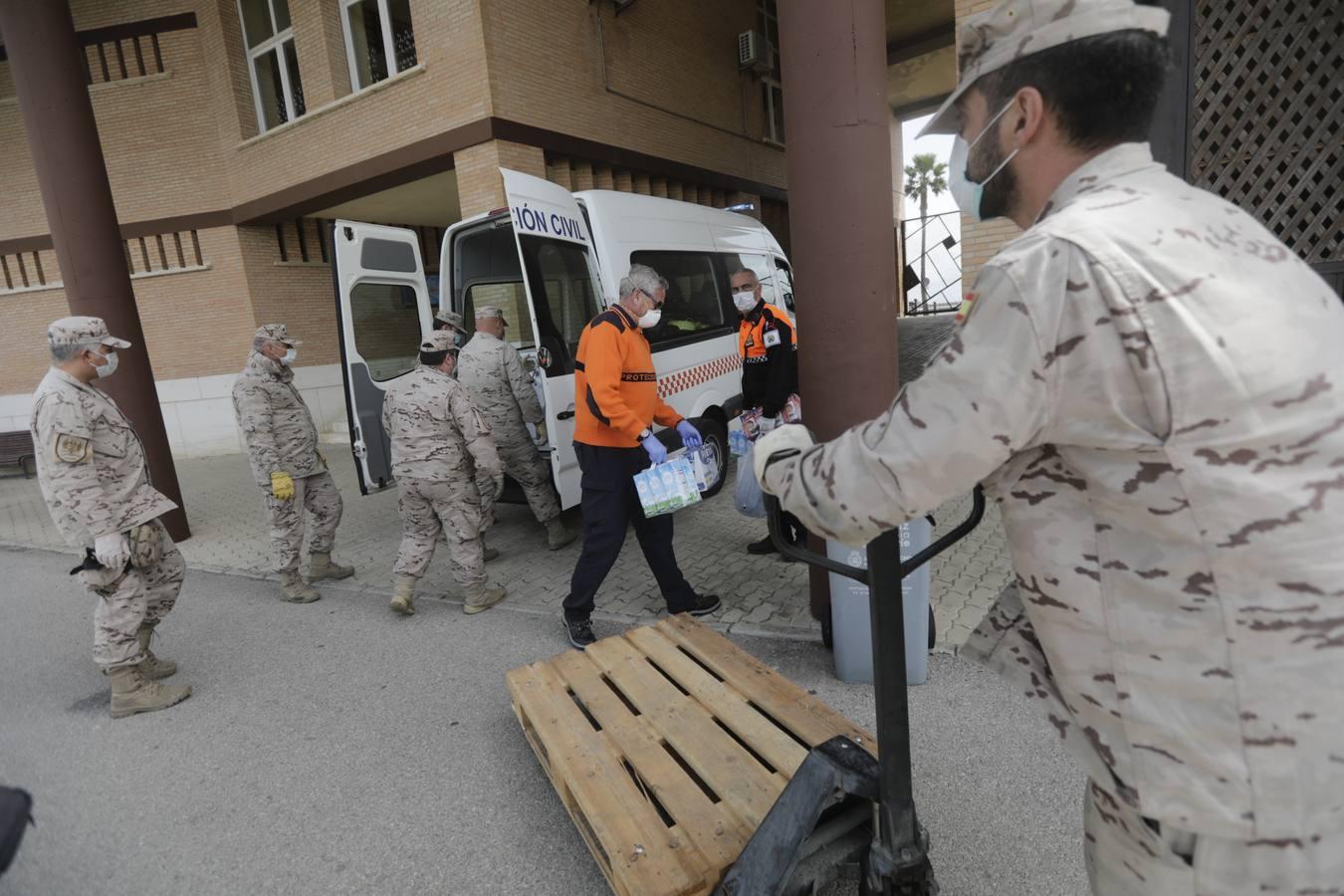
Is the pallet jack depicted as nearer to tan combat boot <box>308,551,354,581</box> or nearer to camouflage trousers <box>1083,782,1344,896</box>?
camouflage trousers <box>1083,782,1344,896</box>

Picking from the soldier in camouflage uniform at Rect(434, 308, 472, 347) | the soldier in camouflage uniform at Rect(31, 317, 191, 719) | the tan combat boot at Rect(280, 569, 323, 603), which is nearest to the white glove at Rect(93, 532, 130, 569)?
the soldier in camouflage uniform at Rect(31, 317, 191, 719)

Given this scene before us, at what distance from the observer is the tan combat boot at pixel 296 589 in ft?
16.6

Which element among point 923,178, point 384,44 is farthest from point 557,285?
point 923,178

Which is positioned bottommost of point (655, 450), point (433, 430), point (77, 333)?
point (655, 450)

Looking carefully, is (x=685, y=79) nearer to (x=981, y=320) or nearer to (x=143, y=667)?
(x=143, y=667)

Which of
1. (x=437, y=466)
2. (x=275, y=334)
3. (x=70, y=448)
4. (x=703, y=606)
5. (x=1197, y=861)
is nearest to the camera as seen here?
(x=1197, y=861)

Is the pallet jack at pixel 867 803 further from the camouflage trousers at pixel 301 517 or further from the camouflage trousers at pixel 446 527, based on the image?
the camouflage trousers at pixel 301 517

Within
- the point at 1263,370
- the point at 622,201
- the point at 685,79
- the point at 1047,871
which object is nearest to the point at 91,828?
the point at 1047,871

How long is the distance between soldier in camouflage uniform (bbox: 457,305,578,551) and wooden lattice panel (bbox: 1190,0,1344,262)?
483 cm

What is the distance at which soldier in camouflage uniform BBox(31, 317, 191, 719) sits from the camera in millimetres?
3535

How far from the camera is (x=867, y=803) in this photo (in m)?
1.79

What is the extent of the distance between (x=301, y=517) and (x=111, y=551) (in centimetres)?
160

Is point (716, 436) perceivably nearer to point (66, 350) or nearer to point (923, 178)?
point (66, 350)

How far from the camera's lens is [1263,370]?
87 centimetres
